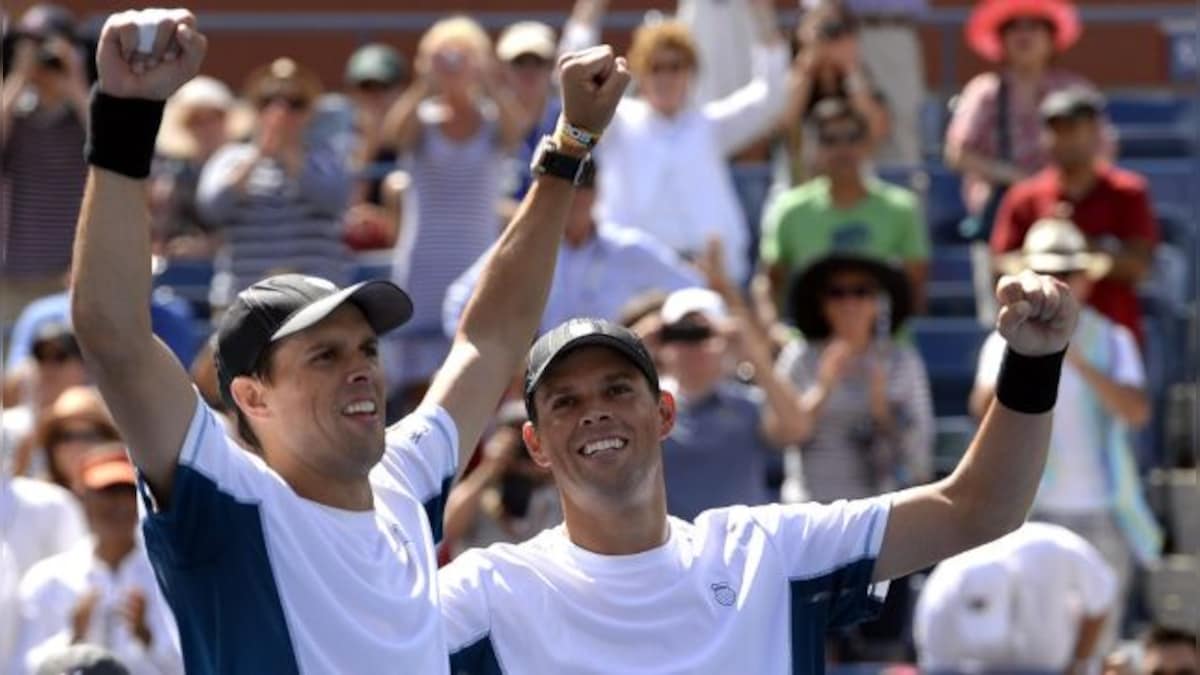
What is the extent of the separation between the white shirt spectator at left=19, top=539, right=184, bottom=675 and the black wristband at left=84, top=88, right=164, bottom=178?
3475mm

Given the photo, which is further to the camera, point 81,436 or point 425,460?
point 81,436

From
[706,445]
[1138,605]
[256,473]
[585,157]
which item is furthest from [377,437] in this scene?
[1138,605]

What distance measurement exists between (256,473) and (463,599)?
0.49m

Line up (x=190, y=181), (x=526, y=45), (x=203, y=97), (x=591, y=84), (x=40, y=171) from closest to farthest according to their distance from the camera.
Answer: (x=591, y=84)
(x=526, y=45)
(x=40, y=171)
(x=190, y=181)
(x=203, y=97)

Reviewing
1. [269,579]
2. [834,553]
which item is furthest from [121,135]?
[834,553]

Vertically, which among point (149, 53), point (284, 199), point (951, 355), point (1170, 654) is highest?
point (149, 53)

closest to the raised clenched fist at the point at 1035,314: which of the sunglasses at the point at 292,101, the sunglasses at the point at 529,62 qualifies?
the sunglasses at the point at 292,101

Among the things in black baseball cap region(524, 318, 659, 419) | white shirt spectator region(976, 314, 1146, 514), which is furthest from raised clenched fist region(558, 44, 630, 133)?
white shirt spectator region(976, 314, 1146, 514)

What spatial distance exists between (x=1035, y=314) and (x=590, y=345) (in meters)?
0.72

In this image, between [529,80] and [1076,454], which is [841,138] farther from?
[1076,454]

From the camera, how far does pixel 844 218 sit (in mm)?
10328

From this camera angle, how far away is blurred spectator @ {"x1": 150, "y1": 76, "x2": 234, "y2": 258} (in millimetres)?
12242

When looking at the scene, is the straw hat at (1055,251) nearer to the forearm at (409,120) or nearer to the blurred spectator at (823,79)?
the blurred spectator at (823,79)

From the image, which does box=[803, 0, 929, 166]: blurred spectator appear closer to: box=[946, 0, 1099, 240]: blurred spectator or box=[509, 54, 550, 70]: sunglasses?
box=[946, 0, 1099, 240]: blurred spectator
